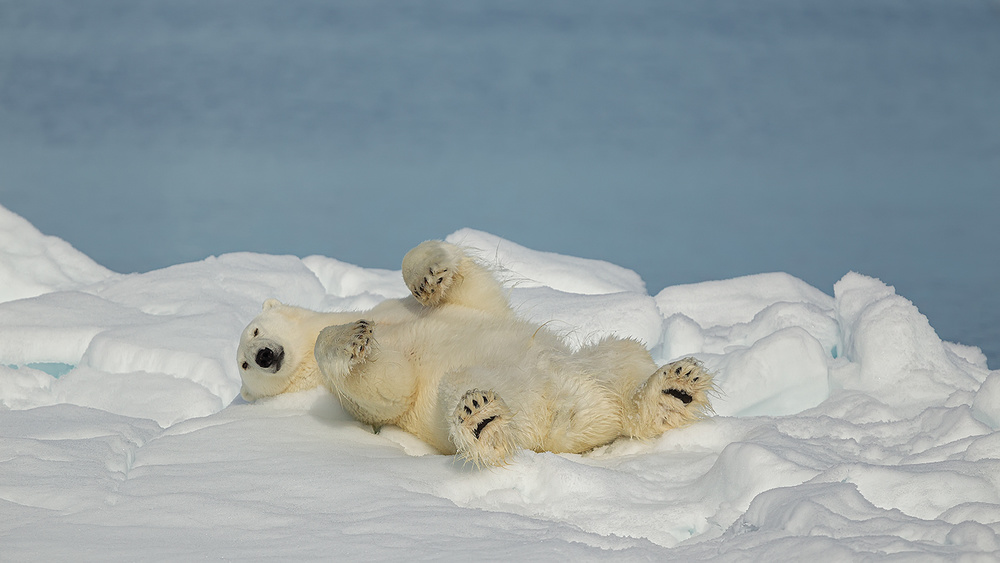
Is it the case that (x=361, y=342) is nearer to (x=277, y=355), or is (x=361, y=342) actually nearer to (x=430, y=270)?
(x=430, y=270)

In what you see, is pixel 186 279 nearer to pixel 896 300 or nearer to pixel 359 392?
pixel 359 392

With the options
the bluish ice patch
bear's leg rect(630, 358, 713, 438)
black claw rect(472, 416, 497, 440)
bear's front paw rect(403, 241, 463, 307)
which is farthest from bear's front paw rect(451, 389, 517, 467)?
the bluish ice patch

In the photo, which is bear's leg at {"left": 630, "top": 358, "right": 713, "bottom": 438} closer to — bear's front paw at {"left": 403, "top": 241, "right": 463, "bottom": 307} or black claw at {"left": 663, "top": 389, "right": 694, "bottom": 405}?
black claw at {"left": 663, "top": 389, "right": 694, "bottom": 405}

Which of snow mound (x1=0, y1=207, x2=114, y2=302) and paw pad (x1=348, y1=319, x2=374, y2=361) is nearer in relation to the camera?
paw pad (x1=348, y1=319, x2=374, y2=361)

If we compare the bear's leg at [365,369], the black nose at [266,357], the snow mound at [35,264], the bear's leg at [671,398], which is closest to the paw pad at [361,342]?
the bear's leg at [365,369]

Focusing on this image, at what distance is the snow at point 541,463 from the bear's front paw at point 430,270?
2.45 feet

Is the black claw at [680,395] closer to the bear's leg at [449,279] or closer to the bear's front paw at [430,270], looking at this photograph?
the bear's leg at [449,279]

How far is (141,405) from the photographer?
20.4 feet

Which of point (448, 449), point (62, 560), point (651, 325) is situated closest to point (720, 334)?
point (651, 325)

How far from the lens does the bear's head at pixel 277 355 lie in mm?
4484

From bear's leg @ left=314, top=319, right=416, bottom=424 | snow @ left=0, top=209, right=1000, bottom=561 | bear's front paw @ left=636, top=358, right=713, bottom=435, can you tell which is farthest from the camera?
bear's front paw @ left=636, top=358, right=713, bottom=435

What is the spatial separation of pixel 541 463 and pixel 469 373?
0.52 metres

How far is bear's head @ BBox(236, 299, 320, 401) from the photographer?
448 centimetres

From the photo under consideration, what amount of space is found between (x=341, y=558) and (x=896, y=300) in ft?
16.2
